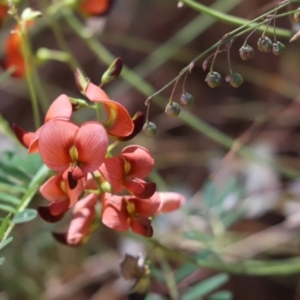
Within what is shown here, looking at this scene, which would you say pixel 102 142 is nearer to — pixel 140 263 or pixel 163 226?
pixel 140 263

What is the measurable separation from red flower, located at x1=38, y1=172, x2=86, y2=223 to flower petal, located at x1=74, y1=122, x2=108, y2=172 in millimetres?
32

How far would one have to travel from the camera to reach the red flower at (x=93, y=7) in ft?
3.07

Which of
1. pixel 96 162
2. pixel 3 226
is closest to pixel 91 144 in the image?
pixel 96 162

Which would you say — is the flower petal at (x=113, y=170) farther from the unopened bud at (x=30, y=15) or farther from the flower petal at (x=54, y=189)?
the unopened bud at (x=30, y=15)

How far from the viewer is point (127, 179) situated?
607 millimetres

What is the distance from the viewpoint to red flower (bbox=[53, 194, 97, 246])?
2.25 ft

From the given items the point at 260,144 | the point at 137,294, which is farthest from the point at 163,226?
the point at 137,294

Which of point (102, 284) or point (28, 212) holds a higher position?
point (28, 212)

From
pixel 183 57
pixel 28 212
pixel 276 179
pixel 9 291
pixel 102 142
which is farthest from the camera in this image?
pixel 183 57

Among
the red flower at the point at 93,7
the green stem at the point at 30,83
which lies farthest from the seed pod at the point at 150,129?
the red flower at the point at 93,7

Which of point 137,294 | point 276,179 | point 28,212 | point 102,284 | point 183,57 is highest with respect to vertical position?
point 28,212

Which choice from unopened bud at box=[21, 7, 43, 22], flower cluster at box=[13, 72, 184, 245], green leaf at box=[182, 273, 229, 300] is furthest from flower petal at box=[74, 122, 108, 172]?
green leaf at box=[182, 273, 229, 300]

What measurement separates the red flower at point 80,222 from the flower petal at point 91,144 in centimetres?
11

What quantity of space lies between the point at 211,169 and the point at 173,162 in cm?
11
